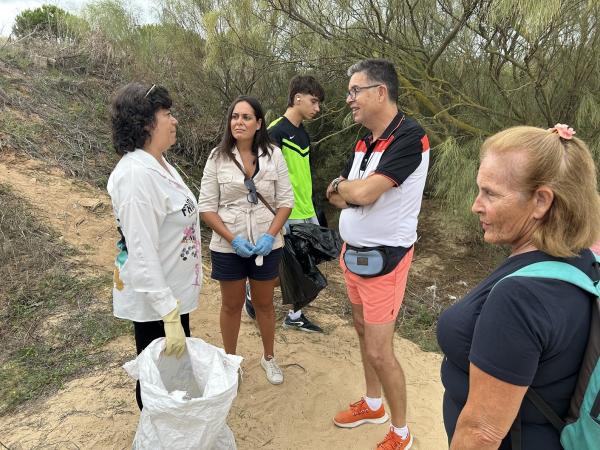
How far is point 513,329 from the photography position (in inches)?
38.8

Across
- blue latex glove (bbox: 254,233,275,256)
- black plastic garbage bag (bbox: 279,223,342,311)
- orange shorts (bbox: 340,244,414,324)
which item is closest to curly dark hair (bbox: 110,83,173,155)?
blue latex glove (bbox: 254,233,275,256)

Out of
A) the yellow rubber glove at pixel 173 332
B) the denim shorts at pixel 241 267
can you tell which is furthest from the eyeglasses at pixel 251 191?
the yellow rubber glove at pixel 173 332

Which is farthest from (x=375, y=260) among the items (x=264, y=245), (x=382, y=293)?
(x=264, y=245)

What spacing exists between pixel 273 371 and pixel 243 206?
3.85ft

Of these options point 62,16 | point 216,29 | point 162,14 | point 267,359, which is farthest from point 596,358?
point 62,16

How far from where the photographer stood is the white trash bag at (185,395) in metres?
1.69

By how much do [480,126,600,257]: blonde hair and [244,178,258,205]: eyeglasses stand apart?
67.5 inches

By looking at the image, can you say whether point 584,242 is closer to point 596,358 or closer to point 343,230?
point 596,358

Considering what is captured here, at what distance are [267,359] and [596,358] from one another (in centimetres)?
234

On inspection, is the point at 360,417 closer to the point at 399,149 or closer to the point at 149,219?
the point at 399,149

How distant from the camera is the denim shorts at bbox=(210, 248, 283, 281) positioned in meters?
2.64

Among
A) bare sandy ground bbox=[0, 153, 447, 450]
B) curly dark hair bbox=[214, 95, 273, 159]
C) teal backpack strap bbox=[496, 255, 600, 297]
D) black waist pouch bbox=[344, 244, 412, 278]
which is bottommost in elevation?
bare sandy ground bbox=[0, 153, 447, 450]

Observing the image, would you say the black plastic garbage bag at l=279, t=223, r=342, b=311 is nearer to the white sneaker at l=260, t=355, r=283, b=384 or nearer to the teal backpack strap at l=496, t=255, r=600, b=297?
the white sneaker at l=260, t=355, r=283, b=384

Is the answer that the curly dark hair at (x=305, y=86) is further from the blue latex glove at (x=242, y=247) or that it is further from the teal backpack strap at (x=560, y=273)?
the teal backpack strap at (x=560, y=273)
